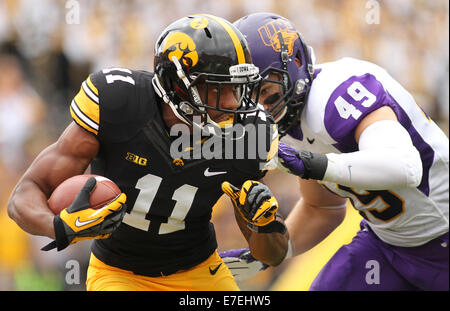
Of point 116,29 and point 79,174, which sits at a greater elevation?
point 79,174

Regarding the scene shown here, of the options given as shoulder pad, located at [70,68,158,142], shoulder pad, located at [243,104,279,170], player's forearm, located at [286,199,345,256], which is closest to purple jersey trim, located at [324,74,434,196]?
shoulder pad, located at [243,104,279,170]

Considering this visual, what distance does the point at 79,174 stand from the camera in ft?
8.73

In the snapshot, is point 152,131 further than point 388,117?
No

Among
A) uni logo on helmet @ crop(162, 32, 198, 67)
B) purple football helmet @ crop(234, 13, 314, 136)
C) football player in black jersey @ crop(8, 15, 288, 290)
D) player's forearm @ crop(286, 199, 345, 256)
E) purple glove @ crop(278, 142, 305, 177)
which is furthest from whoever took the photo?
player's forearm @ crop(286, 199, 345, 256)

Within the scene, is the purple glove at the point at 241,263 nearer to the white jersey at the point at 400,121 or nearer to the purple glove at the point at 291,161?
the white jersey at the point at 400,121

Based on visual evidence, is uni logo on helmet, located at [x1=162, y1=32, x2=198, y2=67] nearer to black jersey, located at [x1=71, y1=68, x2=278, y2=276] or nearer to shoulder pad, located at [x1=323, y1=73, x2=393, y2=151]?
black jersey, located at [x1=71, y1=68, x2=278, y2=276]

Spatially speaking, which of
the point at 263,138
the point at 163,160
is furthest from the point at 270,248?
the point at 163,160

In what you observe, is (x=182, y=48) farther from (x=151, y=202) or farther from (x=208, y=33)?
(x=151, y=202)

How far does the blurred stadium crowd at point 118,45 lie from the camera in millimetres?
6422

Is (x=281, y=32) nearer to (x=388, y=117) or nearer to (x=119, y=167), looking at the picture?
(x=388, y=117)

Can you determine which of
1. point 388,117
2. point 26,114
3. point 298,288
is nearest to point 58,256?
point 26,114

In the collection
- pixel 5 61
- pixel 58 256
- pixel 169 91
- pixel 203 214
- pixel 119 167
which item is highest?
pixel 169 91

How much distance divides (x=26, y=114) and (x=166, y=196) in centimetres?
406

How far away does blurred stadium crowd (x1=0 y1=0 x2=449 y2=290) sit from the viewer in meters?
6.42
